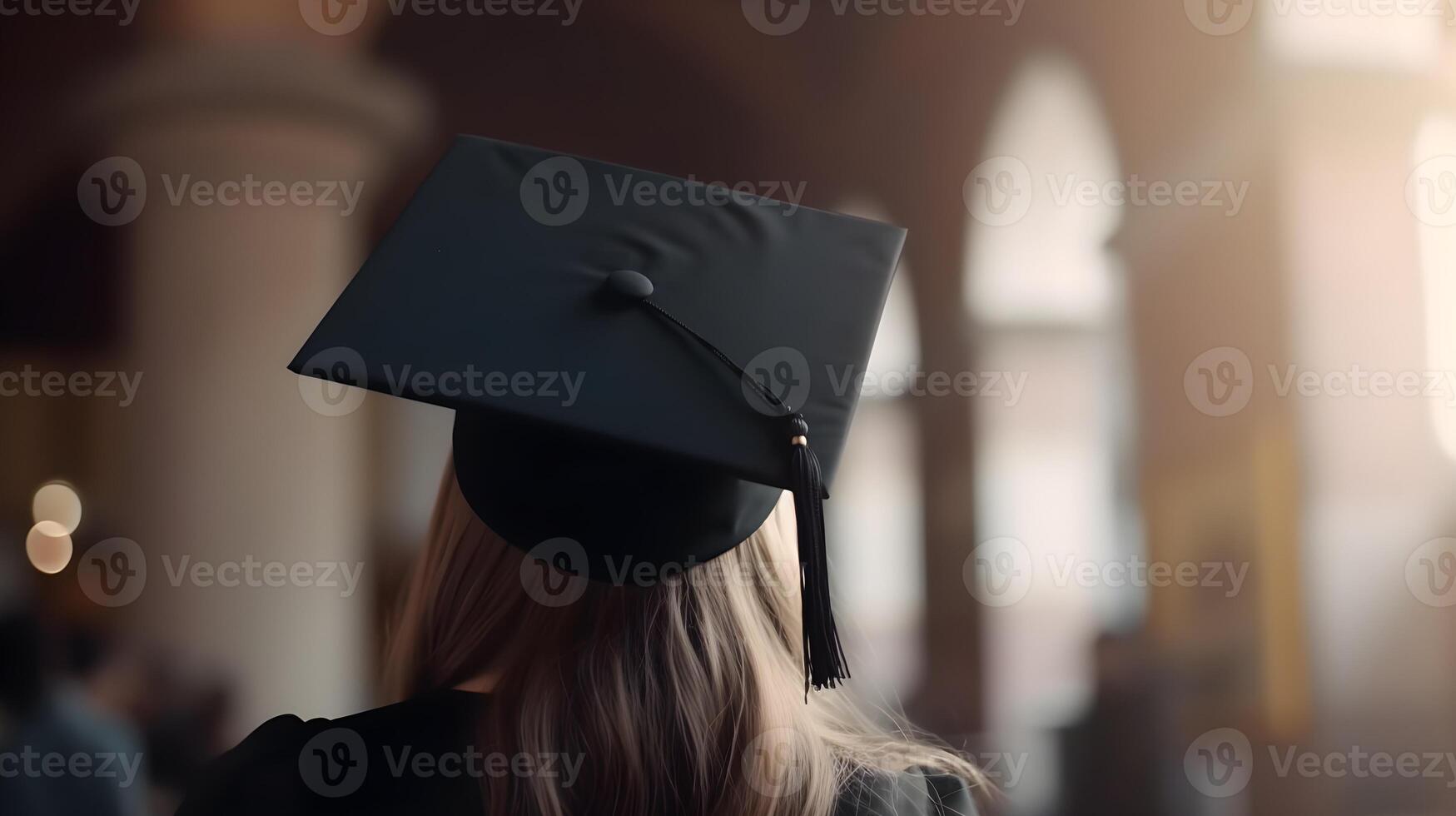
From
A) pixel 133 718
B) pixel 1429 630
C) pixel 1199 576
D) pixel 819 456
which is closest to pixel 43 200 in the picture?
pixel 133 718

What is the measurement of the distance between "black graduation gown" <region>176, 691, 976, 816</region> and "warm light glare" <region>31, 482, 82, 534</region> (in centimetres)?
74

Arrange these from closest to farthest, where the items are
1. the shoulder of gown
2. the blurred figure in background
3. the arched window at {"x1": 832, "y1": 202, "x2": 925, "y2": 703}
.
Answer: the shoulder of gown, the blurred figure in background, the arched window at {"x1": 832, "y1": 202, "x2": 925, "y2": 703}

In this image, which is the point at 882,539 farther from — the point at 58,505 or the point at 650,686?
the point at 58,505

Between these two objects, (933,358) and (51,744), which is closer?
(51,744)

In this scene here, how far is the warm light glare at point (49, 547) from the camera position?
4.04 ft

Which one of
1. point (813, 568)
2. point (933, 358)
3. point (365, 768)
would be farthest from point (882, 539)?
point (365, 768)

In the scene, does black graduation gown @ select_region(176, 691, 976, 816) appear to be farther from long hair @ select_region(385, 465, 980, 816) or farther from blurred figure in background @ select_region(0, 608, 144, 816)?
blurred figure in background @ select_region(0, 608, 144, 816)

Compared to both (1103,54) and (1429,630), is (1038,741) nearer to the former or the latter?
(1429,630)

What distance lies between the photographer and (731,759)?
0.67 metres

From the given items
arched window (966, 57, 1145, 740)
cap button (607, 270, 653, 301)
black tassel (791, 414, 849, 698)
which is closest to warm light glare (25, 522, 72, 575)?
cap button (607, 270, 653, 301)

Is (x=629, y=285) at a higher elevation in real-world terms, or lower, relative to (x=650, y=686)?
higher

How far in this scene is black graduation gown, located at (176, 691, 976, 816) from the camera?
0.64m

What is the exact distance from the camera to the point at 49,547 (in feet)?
4.05

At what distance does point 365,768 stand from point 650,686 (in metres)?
0.20
